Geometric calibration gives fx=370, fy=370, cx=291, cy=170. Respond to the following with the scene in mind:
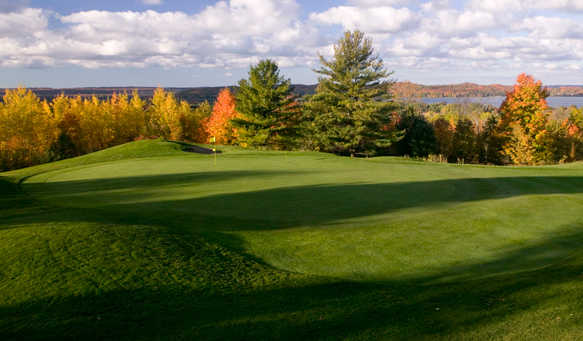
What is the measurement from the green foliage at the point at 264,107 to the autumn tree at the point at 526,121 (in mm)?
25560

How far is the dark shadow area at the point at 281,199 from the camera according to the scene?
7852 mm

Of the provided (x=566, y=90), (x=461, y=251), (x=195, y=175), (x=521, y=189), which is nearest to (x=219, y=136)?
(x=195, y=175)

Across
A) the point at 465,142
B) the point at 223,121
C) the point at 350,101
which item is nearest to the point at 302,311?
the point at 350,101

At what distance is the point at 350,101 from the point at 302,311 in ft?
130

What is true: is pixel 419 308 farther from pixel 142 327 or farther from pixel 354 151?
pixel 354 151

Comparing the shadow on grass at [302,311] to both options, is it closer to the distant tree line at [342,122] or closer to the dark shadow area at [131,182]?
the dark shadow area at [131,182]

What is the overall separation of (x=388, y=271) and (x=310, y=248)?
1411 mm

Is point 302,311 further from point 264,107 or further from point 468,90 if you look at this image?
point 468,90

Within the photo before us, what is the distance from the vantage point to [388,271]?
5.36 meters

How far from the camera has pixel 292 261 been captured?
5.74 meters

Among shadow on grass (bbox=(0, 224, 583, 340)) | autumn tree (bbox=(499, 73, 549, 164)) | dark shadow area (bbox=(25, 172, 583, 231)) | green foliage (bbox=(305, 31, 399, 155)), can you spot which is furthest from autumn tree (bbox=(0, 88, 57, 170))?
autumn tree (bbox=(499, 73, 549, 164))

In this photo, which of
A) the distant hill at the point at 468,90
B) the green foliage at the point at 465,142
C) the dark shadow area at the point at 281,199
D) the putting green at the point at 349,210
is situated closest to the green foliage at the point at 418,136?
the green foliage at the point at 465,142

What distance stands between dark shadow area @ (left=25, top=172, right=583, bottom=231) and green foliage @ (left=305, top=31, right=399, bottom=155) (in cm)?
2844

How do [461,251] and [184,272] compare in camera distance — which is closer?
[184,272]
